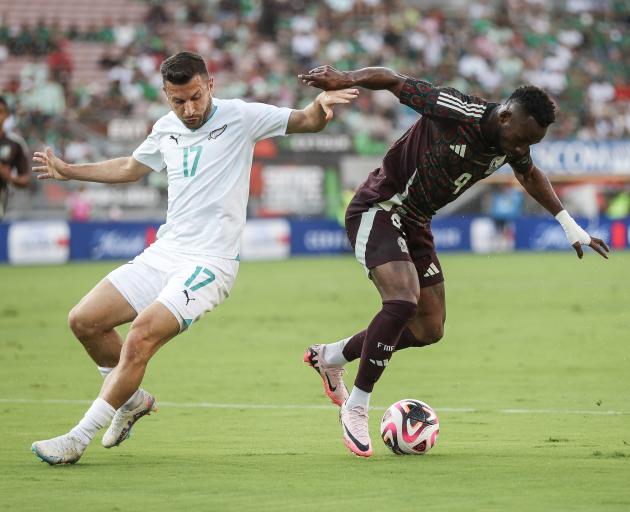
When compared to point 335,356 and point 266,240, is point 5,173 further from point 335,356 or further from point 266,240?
point 266,240

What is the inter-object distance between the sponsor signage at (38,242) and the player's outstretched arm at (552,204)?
20.7m

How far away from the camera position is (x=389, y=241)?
812 cm

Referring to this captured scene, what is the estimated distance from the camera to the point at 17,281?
77.6 feet

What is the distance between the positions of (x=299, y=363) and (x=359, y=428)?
17.4ft

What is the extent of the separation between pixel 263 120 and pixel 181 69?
0.67 meters

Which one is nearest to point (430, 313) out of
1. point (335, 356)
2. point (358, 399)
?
point (335, 356)

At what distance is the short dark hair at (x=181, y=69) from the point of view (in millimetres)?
7344

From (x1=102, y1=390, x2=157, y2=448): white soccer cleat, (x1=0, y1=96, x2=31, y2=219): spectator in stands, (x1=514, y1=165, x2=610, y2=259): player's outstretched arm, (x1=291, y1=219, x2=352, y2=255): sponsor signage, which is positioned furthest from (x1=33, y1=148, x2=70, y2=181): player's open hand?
(x1=291, y1=219, x2=352, y2=255): sponsor signage

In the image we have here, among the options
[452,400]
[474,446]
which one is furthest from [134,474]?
[452,400]

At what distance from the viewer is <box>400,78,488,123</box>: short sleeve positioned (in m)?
7.70

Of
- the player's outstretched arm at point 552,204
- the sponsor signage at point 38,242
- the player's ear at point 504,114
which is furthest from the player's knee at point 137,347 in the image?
the sponsor signage at point 38,242

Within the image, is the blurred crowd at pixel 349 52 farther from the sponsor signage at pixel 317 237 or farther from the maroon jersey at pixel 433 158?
the maroon jersey at pixel 433 158

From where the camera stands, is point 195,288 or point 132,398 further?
point 132,398

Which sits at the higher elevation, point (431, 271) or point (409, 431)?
point (431, 271)
